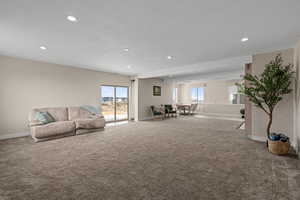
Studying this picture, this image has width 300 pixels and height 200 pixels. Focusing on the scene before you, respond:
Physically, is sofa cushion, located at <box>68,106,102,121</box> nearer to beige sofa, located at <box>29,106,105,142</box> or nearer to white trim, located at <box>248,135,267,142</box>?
beige sofa, located at <box>29,106,105,142</box>

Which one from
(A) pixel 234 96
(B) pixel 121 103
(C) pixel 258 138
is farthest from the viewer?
(A) pixel 234 96

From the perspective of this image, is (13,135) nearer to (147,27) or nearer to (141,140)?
(141,140)

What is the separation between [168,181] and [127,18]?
8.74ft

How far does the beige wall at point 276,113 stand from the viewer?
3.47 meters

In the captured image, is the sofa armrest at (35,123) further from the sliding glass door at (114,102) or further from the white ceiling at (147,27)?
the sliding glass door at (114,102)

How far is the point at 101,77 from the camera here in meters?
6.65

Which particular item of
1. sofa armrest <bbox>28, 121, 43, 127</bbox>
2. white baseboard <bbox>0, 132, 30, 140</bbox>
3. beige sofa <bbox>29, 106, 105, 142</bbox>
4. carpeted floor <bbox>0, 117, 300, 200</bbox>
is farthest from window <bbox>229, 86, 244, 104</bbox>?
white baseboard <bbox>0, 132, 30, 140</bbox>

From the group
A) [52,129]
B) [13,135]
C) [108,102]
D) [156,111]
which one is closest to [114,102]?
[108,102]

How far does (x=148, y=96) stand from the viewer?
8.28m

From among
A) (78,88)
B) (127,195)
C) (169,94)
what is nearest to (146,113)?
(169,94)

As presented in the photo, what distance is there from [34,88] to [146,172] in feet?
16.4

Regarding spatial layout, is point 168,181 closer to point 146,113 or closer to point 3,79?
point 3,79

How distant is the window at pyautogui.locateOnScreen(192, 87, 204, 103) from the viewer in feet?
36.2

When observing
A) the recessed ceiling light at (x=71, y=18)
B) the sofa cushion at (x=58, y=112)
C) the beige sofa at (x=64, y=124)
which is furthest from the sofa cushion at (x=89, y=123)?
the recessed ceiling light at (x=71, y=18)
